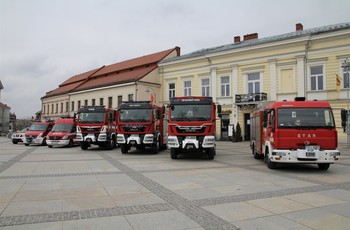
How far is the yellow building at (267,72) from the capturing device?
86.3 feet

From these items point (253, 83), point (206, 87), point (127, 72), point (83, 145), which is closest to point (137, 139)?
point (83, 145)

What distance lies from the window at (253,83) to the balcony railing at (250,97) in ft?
2.79

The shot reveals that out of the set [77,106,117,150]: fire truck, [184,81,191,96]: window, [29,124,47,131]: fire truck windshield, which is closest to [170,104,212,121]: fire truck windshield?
[77,106,117,150]: fire truck

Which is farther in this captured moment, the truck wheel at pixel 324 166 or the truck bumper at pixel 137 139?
the truck bumper at pixel 137 139

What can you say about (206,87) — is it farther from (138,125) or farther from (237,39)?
(138,125)

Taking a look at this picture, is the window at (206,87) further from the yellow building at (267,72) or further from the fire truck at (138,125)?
the fire truck at (138,125)

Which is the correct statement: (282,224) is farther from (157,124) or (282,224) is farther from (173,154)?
(157,124)

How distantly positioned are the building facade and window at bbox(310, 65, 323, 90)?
18.9 metres

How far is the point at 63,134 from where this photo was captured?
24.6m

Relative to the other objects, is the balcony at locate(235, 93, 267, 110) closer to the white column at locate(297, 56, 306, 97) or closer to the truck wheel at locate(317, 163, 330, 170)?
the white column at locate(297, 56, 306, 97)

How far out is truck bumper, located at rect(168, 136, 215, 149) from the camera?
14.4 m

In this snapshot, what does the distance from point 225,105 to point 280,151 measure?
22731 mm

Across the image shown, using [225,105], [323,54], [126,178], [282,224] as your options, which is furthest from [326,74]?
[282,224]

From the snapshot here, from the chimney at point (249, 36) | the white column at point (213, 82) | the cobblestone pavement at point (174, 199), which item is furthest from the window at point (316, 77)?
the cobblestone pavement at point (174, 199)
